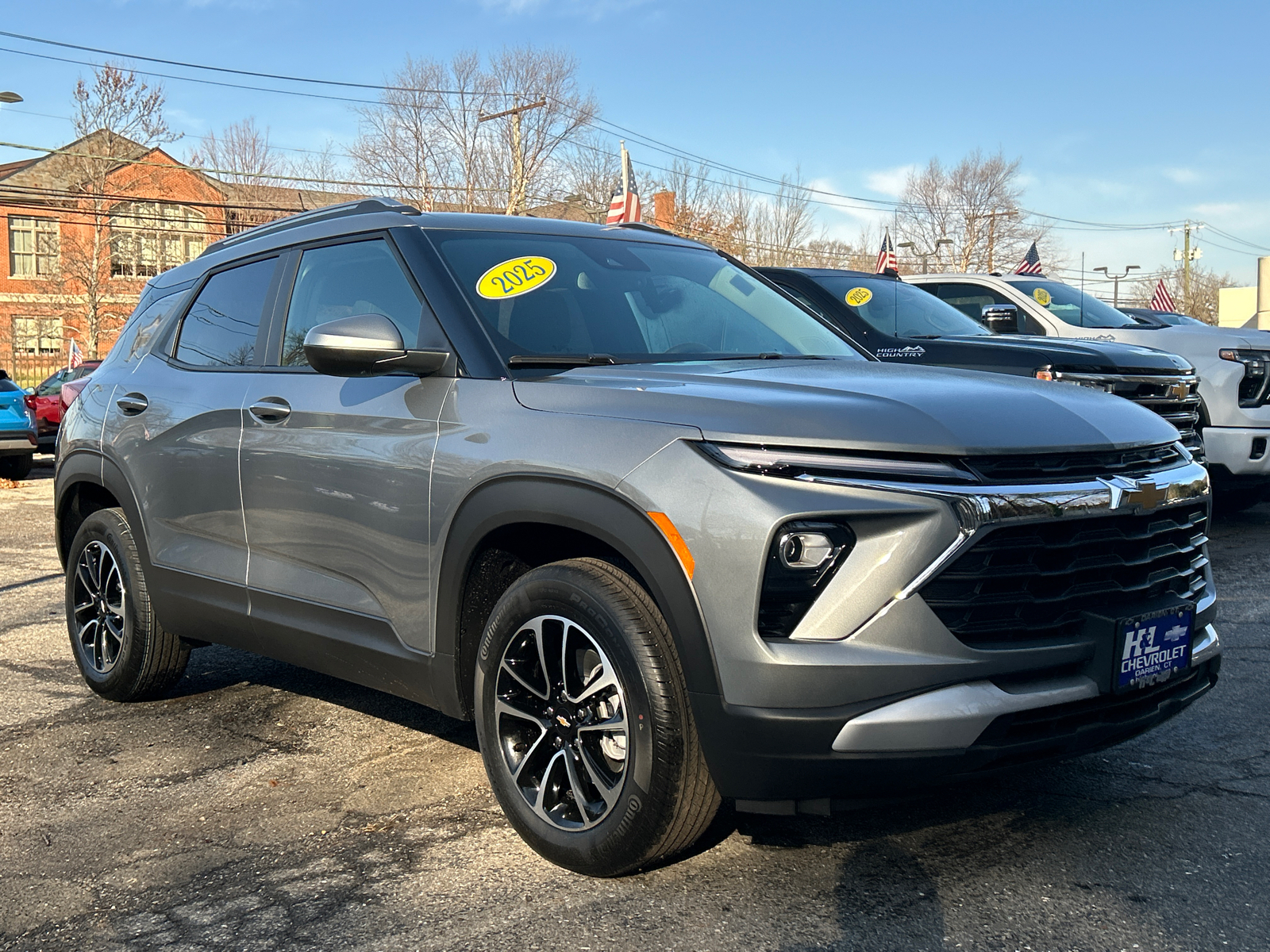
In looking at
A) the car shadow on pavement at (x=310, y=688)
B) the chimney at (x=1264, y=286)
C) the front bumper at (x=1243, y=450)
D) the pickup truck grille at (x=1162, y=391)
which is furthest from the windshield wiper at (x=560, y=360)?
the chimney at (x=1264, y=286)

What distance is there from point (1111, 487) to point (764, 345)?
58.8 inches

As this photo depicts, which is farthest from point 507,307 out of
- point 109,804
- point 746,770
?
point 109,804

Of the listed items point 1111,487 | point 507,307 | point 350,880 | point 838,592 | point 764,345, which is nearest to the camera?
point 838,592

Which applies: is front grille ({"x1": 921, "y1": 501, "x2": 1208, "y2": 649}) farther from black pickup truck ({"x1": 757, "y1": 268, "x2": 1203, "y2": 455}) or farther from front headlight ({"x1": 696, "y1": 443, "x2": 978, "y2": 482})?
black pickup truck ({"x1": 757, "y1": 268, "x2": 1203, "y2": 455})

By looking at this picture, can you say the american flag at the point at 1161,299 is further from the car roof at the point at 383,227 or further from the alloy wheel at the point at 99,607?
the alloy wheel at the point at 99,607

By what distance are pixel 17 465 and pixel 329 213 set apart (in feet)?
44.6

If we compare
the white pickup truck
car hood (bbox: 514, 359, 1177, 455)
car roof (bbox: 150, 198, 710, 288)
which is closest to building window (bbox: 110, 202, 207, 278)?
the white pickup truck

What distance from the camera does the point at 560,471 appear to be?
10.4ft

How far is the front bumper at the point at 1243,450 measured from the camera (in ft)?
28.7

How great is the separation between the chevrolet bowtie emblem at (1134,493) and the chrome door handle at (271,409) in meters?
2.59

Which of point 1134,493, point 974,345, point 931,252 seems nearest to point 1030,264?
point 974,345

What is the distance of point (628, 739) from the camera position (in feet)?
9.89

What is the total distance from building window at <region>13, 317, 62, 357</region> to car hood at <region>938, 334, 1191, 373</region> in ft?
140

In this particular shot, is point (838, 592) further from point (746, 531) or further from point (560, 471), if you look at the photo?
point (560, 471)
